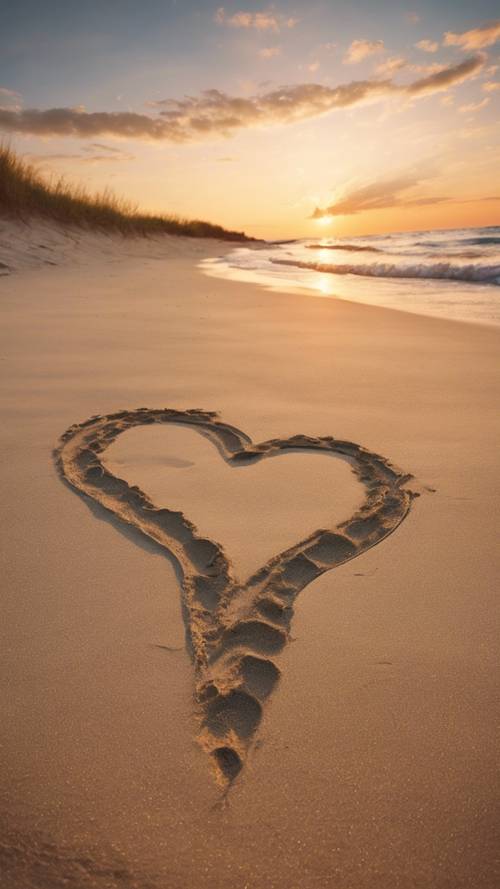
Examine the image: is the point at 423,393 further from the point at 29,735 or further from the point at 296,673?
the point at 29,735

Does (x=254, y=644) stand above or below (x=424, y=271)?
below

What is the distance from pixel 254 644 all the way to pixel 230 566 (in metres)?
0.20

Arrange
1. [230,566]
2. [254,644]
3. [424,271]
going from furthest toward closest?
[424,271], [230,566], [254,644]

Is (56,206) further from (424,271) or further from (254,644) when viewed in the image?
(254,644)

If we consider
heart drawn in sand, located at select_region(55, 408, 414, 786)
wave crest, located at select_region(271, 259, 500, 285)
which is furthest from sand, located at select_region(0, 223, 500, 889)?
wave crest, located at select_region(271, 259, 500, 285)

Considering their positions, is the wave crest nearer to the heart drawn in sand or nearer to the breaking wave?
the breaking wave

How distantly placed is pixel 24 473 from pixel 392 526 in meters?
0.92

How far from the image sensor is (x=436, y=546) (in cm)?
107

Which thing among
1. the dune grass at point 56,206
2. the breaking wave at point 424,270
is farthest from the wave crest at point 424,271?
the dune grass at point 56,206

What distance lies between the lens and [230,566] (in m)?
1.03

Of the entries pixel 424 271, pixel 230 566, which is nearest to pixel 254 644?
pixel 230 566

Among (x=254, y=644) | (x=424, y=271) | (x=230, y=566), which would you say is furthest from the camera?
(x=424, y=271)

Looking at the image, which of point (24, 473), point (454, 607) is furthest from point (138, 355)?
point (454, 607)

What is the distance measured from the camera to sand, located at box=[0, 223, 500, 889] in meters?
0.58
